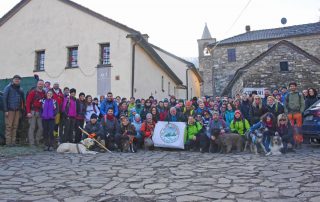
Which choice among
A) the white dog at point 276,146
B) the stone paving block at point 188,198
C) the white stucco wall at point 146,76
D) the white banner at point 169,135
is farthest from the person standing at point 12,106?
the white stucco wall at point 146,76

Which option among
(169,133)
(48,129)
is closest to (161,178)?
(169,133)

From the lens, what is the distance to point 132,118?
10.9 m

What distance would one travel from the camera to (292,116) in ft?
31.1

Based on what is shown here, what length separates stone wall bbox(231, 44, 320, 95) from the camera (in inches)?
872

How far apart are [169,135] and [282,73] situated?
15.8 metres

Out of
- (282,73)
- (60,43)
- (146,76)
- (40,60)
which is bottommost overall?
(146,76)

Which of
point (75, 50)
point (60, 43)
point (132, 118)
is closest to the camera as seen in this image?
point (132, 118)

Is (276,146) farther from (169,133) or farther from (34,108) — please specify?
(34,108)

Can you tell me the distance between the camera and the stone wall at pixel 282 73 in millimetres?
22156

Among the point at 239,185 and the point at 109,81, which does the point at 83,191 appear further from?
the point at 109,81

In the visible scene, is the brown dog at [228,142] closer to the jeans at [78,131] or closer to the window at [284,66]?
the jeans at [78,131]

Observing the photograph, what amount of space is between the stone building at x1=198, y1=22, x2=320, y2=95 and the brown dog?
586 inches

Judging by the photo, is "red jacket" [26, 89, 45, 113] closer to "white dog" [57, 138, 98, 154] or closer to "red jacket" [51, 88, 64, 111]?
"red jacket" [51, 88, 64, 111]

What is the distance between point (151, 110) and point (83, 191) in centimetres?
634
